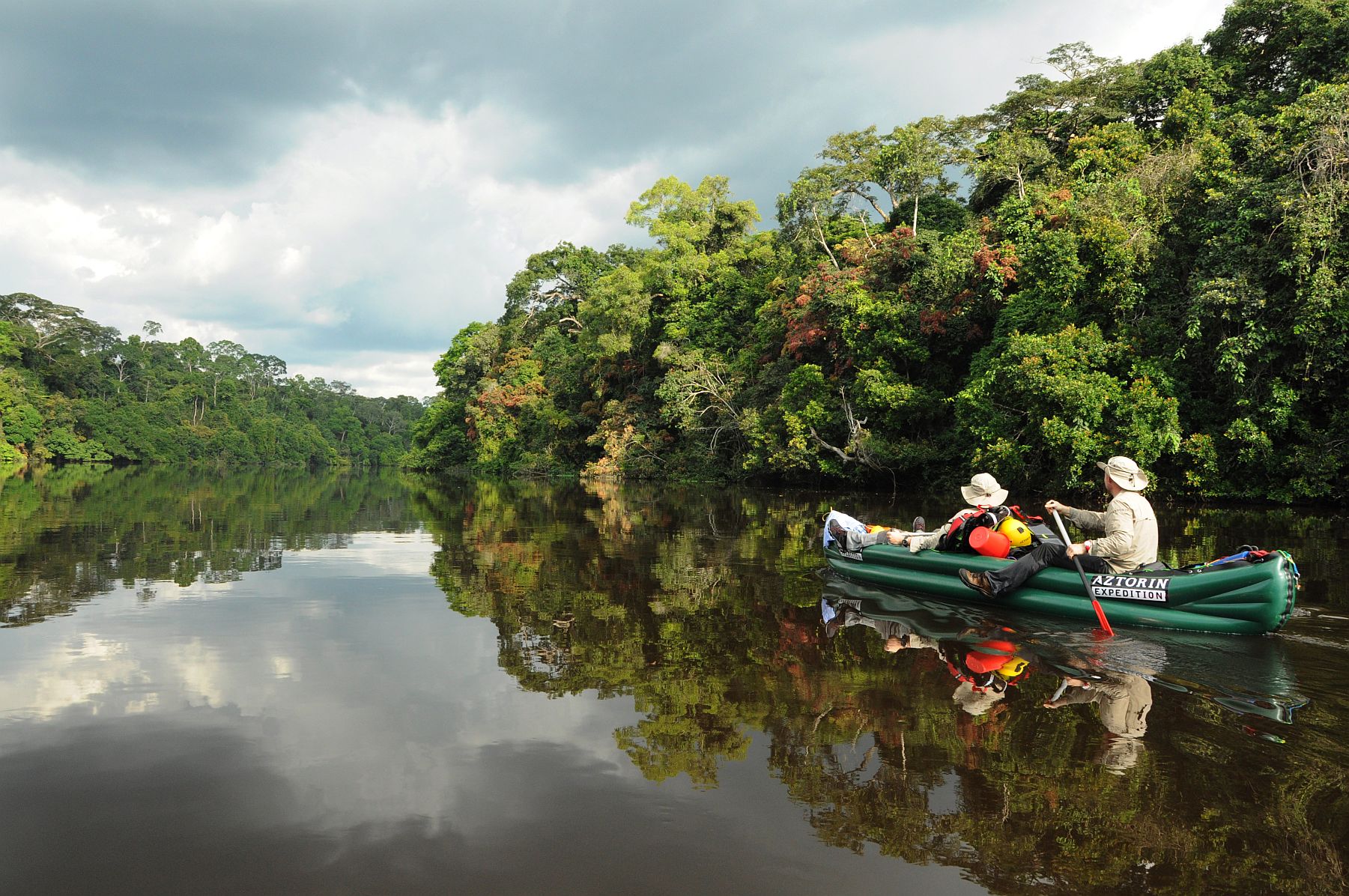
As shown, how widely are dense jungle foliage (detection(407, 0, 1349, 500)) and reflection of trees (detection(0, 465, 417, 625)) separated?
12363 millimetres

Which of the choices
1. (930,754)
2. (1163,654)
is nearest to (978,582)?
(1163,654)

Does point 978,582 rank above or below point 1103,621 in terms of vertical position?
above

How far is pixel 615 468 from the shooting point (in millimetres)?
33188

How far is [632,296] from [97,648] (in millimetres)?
28184

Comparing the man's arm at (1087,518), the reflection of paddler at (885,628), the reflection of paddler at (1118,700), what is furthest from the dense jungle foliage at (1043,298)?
the reflection of paddler at (1118,700)

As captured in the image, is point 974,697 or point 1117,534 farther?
point 1117,534

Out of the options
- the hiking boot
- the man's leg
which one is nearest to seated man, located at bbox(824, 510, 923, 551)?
the hiking boot

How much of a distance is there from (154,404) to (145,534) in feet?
203

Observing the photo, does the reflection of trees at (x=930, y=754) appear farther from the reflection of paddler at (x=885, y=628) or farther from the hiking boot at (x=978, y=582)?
the hiking boot at (x=978, y=582)

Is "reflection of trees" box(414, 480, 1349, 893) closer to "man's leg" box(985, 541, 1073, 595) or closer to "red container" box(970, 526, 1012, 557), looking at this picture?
"man's leg" box(985, 541, 1073, 595)

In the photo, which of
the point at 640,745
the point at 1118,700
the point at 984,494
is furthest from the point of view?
the point at 984,494

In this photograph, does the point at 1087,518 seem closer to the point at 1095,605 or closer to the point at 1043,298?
the point at 1095,605

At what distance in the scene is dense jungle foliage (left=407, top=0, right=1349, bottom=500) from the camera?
48.9ft

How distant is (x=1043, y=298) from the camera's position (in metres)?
17.9
